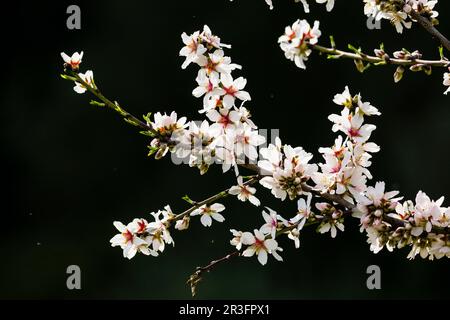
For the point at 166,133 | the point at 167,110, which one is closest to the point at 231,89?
the point at 166,133

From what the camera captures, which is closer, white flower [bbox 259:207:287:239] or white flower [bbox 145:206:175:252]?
white flower [bbox 259:207:287:239]

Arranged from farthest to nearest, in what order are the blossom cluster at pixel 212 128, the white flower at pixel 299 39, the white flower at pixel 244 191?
the white flower at pixel 244 191 → the blossom cluster at pixel 212 128 → the white flower at pixel 299 39

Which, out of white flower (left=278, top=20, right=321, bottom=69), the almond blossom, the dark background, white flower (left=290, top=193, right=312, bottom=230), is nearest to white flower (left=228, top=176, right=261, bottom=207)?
white flower (left=290, top=193, right=312, bottom=230)

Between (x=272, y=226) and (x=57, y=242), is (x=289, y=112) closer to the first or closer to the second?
(x=57, y=242)

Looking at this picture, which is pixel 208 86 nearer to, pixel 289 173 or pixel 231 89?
pixel 231 89

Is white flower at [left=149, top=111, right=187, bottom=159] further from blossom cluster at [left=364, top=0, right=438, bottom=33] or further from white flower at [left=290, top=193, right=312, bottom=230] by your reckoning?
blossom cluster at [left=364, top=0, right=438, bottom=33]

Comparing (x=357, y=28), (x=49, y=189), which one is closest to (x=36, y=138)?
(x=49, y=189)

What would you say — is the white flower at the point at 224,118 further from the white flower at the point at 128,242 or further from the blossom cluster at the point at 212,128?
the white flower at the point at 128,242

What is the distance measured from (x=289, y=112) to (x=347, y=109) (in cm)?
344

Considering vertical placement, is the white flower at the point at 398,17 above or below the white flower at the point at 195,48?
above

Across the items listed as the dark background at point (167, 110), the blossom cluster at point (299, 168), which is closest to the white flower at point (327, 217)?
the blossom cluster at point (299, 168)

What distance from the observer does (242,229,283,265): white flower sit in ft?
5.76

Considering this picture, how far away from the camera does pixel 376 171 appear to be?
201 inches

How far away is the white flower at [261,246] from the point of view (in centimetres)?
175
